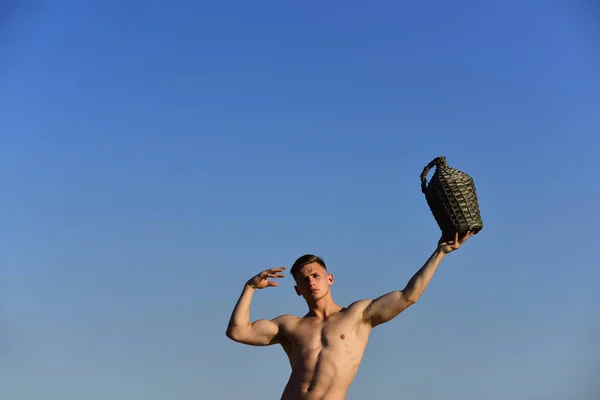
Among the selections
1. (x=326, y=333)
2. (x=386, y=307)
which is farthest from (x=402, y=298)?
(x=326, y=333)

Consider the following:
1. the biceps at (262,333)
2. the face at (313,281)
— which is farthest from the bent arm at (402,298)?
the biceps at (262,333)

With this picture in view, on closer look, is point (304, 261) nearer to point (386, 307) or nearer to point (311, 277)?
point (311, 277)

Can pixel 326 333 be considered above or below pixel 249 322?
below

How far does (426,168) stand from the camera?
1073cm

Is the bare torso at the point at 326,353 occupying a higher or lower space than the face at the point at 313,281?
lower

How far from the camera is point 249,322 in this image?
10.6 meters

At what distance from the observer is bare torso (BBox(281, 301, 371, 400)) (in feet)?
33.4

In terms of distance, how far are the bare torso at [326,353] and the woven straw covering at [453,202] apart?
48.1 inches

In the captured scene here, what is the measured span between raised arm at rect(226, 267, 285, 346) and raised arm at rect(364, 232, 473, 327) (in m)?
1.05

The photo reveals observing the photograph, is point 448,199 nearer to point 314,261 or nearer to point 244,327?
point 314,261

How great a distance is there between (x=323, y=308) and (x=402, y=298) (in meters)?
0.95

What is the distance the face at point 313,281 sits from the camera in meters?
10.6

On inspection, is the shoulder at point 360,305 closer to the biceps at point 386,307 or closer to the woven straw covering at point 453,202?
the biceps at point 386,307

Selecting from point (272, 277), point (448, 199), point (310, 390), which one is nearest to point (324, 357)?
point (310, 390)
